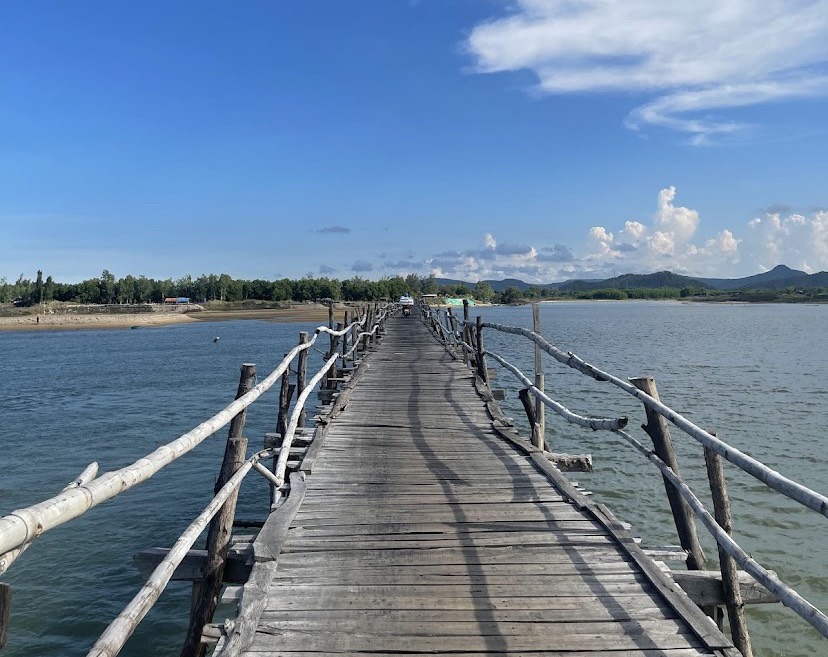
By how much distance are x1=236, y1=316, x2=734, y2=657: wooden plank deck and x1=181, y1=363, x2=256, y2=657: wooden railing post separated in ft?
1.49

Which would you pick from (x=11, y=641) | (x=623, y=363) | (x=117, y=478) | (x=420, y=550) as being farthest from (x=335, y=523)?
(x=623, y=363)

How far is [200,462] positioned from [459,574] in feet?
33.8

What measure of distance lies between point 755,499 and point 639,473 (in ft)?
6.40

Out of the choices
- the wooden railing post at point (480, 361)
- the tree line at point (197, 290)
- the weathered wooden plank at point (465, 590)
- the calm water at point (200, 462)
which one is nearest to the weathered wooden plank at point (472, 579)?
the weathered wooden plank at point (465, 590)

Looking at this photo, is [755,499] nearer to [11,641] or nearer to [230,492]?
[230,492]

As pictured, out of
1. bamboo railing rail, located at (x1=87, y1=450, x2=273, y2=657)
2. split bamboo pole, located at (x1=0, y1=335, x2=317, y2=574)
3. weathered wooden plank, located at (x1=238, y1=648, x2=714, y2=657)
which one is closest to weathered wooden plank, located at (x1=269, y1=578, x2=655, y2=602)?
weathered wooden plank, located at (x1=238, y1=648, x2=714, y2=657)

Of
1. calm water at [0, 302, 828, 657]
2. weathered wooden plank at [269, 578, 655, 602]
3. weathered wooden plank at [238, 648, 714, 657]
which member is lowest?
calm water at [0, 302, 828, 657]

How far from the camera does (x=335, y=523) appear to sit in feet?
14.5

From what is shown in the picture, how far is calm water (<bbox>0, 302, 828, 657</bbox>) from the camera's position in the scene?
689 centimetres

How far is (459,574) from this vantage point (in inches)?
142

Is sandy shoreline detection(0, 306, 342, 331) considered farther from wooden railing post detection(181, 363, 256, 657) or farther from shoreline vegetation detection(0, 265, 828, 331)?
wooden railing post detection(181, 363, 256, 657)

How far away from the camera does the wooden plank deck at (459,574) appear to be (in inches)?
116

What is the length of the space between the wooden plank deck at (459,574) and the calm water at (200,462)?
10.5ft

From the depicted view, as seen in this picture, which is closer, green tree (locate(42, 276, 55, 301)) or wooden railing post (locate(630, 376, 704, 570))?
wooden railing post (locate(630, 376, 704, 570))
